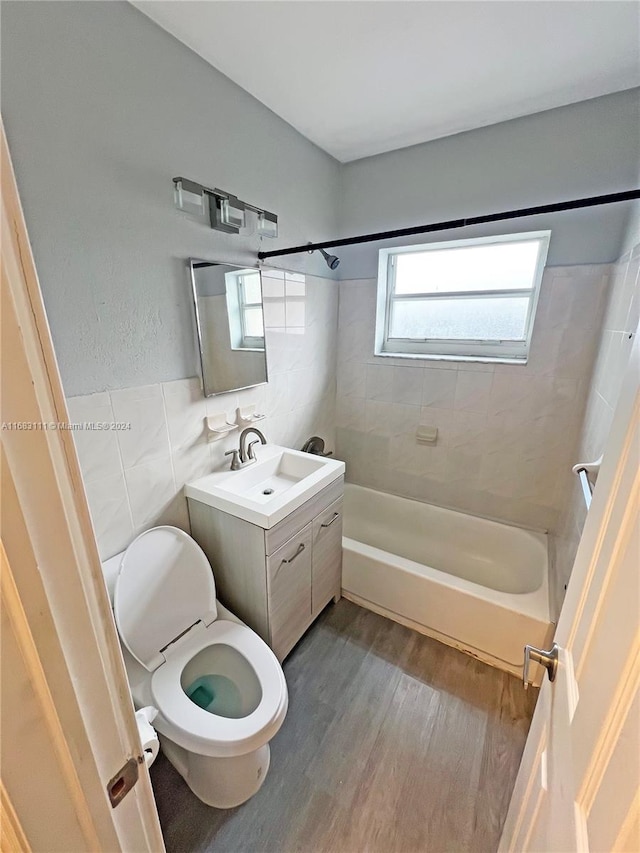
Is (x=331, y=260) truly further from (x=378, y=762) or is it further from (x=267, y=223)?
(x=378, y=762)

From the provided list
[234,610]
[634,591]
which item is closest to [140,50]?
[634,591]

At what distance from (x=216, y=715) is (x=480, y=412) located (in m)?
1.91

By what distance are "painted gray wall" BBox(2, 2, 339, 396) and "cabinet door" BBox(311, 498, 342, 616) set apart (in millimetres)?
956

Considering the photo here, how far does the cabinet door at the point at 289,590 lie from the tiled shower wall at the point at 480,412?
1068 mm

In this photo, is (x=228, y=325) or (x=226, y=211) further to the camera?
(x=228, y=325)

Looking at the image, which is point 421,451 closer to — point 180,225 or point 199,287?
point 199,287

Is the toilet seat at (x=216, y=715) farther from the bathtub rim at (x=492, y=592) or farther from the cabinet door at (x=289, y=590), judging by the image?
the bathtub rim at (x=492, y=592)

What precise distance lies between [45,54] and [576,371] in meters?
2.36

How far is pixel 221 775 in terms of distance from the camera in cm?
115

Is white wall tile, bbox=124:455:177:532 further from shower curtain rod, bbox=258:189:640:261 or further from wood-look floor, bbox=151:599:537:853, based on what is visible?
shower curtain rod, bbox=258:189:640:261

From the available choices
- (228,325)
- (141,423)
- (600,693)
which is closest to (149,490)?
(141,423)

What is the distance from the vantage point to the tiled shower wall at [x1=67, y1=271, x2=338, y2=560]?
1250 mm

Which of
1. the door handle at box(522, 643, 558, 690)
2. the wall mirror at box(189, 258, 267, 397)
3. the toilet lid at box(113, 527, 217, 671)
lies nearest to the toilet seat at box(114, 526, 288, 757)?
the toilet lid at box(113, 527, 217, 671)

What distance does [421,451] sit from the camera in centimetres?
233
